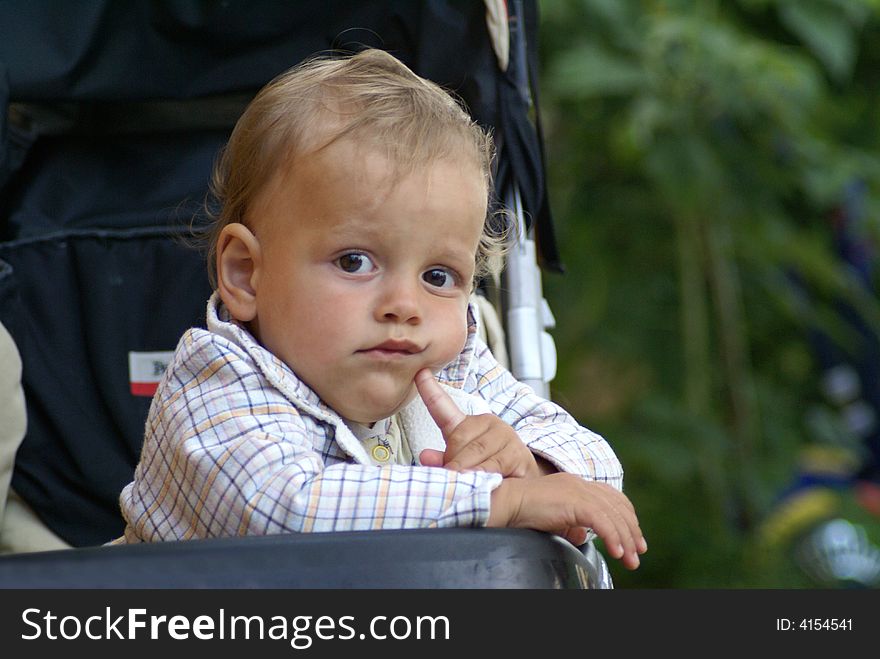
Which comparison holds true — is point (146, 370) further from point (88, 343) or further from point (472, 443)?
point (472, 443)

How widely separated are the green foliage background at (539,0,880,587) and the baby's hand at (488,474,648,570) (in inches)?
62.9

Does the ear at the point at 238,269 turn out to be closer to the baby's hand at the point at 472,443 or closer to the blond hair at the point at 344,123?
the blond hair at the point at 344,123

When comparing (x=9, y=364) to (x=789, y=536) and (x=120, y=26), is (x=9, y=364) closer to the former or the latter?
(x=120, y=26)

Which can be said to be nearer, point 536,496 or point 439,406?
point 536,496

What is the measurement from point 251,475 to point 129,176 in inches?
35.8

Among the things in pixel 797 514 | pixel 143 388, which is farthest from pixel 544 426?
pixel 797 514

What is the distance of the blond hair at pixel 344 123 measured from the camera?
120cm

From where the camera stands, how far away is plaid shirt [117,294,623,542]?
41.4 inches

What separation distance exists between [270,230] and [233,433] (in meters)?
0.22

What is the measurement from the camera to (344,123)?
1198mm

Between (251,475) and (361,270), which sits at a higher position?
(361,270)

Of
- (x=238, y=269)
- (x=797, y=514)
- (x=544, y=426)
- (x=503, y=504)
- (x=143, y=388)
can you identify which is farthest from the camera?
(x=797, y=514)

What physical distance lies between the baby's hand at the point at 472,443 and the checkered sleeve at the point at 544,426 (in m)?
0.07

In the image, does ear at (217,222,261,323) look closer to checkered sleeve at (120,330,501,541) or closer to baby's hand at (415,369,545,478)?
checkered sleeve at (120,330,501,541)
